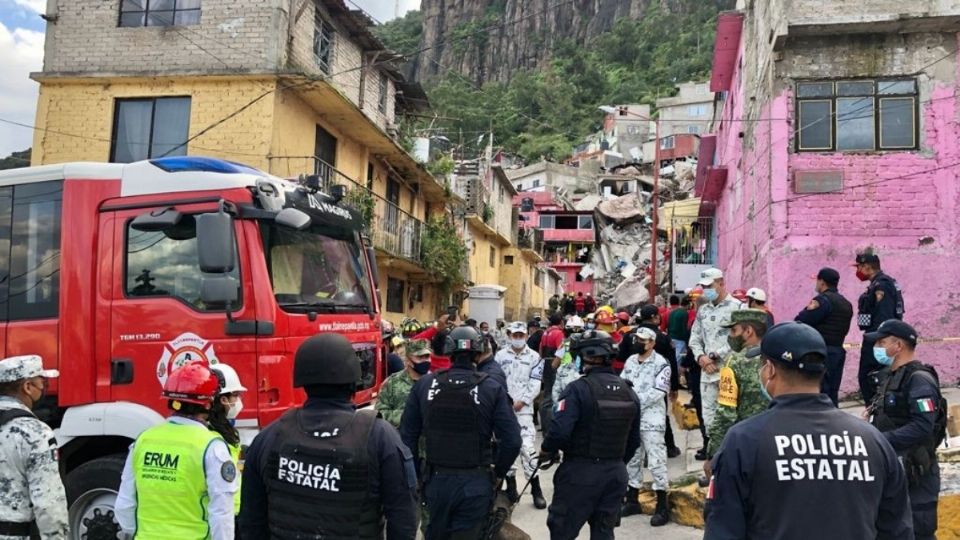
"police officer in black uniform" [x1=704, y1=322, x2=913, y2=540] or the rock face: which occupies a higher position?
the rock face

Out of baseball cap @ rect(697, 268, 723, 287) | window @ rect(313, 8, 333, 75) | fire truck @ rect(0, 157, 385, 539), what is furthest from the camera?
window @ rect(313, 8, 333, 75)

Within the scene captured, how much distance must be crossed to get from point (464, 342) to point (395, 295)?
55.2 feet

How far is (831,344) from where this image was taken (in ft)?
21.0

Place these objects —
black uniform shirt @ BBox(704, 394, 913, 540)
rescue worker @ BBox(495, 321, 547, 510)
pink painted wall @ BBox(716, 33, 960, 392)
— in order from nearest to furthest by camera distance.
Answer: black uniform shirt @ BBox(704, 394, 913, 540), rescue worker @ BBox(495, 321, 547, 510), pink painted wall @ BBox(716, 33, 960, 392)

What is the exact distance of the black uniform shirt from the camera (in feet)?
7.56

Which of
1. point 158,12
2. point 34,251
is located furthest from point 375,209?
point 34,251

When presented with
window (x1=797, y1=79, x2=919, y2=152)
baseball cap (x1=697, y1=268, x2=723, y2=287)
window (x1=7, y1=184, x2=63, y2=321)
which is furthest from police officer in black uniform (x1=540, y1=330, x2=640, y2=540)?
window (x1=797, y1=79, x2=919, y2=152)

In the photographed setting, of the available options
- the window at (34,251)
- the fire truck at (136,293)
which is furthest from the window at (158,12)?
the window at (34,251)

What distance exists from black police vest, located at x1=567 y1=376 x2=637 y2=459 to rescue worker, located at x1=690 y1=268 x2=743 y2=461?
237cm

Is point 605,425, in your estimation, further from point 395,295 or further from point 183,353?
point 395,295

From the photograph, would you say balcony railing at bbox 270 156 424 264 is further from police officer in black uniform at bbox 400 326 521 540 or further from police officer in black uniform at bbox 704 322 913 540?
police officer in black uniform at bbox 704 322 913 540

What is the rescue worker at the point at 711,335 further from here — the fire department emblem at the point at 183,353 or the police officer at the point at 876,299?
the fire department emblem at the point at 183,353

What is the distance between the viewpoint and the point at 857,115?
36.8 feet

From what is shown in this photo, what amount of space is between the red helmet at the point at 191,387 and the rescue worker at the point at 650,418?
4.29 meters
